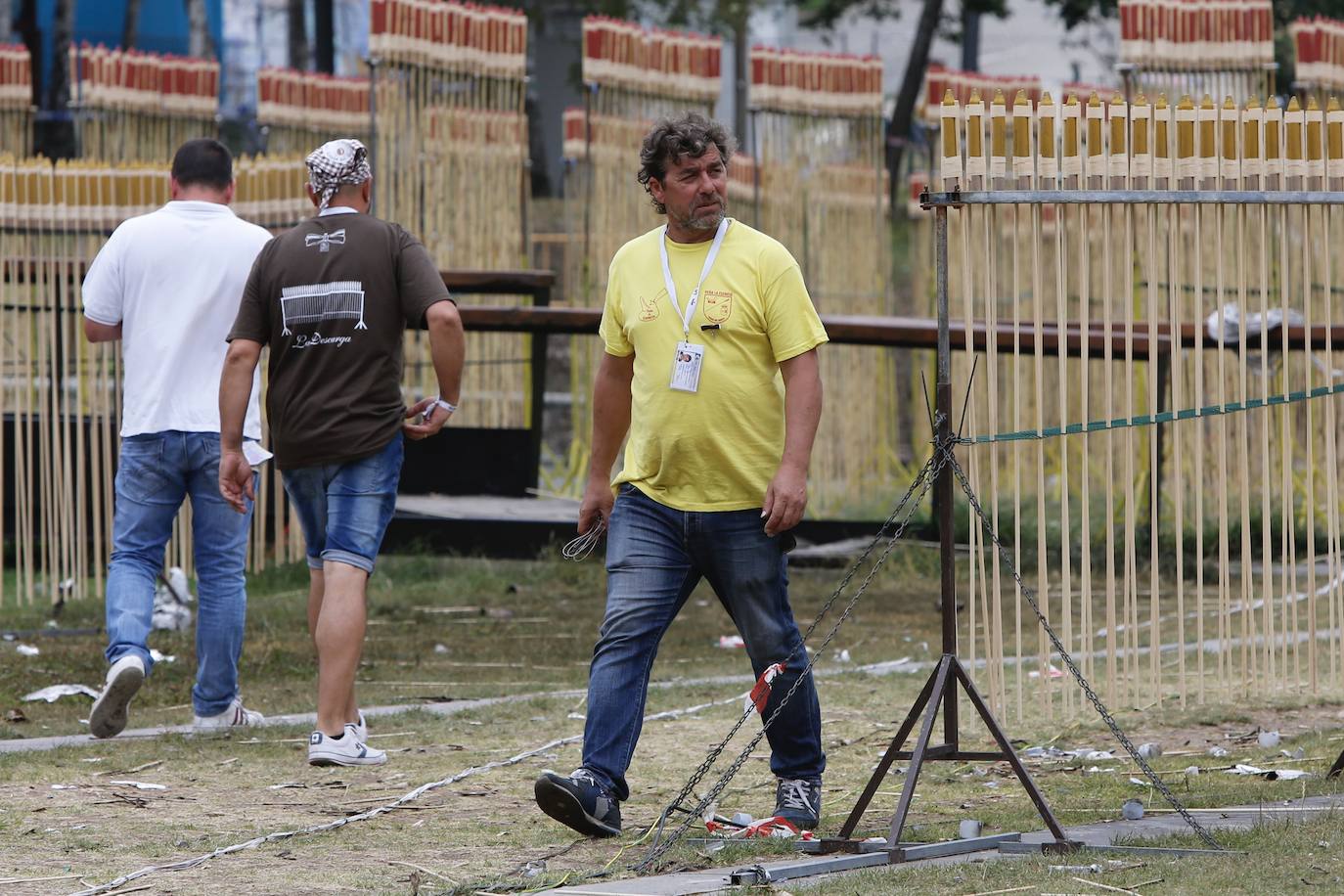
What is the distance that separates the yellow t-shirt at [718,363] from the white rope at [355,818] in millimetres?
1214

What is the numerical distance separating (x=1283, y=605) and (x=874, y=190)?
963 cm

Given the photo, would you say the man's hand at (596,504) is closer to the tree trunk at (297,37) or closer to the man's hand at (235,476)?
the man's hand at (235,476)

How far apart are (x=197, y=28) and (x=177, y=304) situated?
22.7 metres

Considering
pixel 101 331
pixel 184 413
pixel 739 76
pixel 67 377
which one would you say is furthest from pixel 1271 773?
pixel 739 76

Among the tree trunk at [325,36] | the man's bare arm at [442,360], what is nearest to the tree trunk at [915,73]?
the tree trunk at [325,36]

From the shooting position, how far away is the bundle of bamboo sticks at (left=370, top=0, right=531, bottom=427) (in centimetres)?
1281

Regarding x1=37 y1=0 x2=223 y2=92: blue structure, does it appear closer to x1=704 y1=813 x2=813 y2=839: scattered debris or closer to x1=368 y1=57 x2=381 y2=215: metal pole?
x1=368 y1=57 x2=381 y2=215: metal pole

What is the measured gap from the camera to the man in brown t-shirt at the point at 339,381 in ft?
20.9

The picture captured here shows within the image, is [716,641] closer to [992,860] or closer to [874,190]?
[992,860]

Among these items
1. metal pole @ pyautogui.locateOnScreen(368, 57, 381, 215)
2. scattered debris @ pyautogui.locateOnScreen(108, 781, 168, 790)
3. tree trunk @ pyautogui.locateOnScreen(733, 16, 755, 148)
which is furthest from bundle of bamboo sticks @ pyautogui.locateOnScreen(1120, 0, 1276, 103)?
tree trunk @ pyautogui.locateOnScreen(733, 16, 755, 148)

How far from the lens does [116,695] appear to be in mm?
6641

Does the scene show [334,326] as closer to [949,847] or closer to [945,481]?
[945,481]

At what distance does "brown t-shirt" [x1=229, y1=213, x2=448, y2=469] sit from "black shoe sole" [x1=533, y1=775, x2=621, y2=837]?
66.3 inches

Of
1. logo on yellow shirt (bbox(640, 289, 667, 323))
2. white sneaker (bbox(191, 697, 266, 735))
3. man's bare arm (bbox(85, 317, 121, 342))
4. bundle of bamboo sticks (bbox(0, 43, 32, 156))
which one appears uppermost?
bundle of bamboo sticks (bbox(0, 43, 32, 156))
